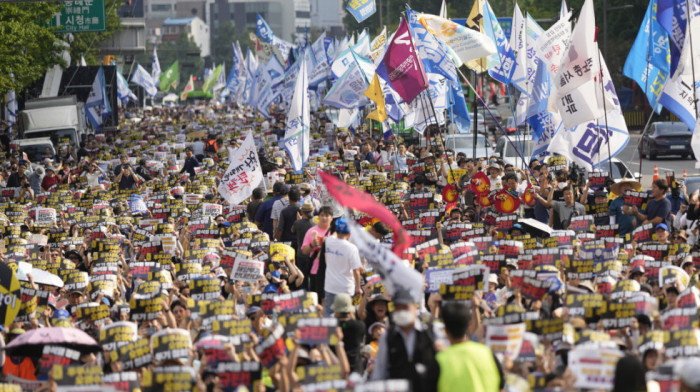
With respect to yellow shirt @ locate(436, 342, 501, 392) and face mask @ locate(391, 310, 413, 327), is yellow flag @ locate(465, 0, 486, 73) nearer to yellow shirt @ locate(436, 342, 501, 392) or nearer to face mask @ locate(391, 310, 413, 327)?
face mask @ locate(391, 310, 413, 327)

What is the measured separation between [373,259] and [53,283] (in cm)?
572

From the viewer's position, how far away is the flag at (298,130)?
2124 centimetres

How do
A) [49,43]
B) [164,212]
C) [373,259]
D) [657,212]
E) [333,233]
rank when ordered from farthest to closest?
[49,43], [164,212], [657,212], [333,233], [373,259]

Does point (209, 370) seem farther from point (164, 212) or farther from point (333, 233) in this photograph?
point (164, 212)

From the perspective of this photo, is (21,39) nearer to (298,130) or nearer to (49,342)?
(298,130)

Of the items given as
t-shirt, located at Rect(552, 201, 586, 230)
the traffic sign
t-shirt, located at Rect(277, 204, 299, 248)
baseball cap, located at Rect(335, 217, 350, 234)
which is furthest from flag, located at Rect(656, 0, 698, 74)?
the traffic sign

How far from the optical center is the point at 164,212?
797 inches

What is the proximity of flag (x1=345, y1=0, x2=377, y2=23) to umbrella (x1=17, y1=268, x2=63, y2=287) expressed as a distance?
2723 cm

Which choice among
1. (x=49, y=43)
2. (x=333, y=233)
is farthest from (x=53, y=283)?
(x=49, y=43)

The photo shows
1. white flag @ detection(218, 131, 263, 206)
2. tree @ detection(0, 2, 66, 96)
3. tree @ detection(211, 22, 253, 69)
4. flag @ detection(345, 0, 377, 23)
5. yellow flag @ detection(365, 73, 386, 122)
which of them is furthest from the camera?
tree @ detection(211, 22, 253, 69)

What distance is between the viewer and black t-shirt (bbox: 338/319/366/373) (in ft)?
31.2

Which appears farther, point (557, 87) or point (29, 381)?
point (557, 87)

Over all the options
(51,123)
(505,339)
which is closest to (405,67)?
(505,339)

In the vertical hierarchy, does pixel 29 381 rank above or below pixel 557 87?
below
